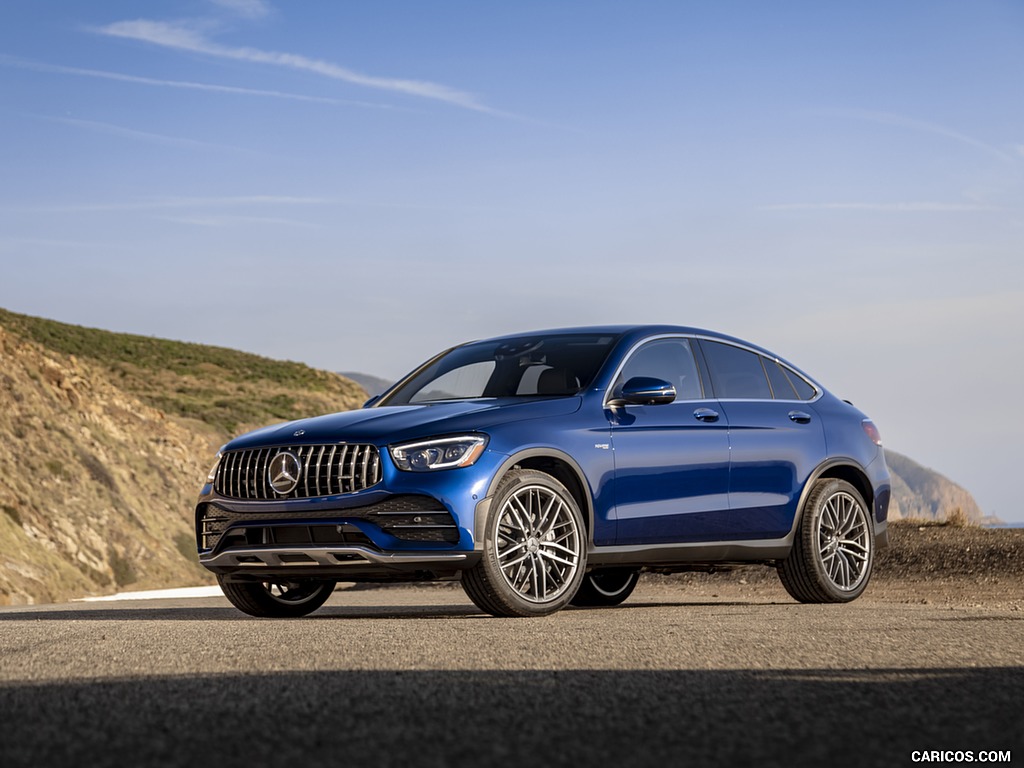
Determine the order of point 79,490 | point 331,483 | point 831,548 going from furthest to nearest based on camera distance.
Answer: point 79,490 → point 831,548 → point 331,483

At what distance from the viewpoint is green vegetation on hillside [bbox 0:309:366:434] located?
4609cm

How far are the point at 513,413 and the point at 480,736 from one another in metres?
4.71

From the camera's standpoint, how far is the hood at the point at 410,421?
334 inches

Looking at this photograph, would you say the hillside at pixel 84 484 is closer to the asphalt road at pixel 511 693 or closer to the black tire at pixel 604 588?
the black tire at pixel 604 588

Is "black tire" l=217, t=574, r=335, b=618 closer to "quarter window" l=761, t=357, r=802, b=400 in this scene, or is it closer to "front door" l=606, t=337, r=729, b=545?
"front door" l=606, t=337, r=729, b=545

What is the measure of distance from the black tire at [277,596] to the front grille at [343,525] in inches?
26.4

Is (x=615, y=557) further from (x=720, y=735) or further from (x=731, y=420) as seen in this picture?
(x=720, y=735)

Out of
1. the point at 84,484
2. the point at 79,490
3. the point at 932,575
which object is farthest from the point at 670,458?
the point at 84,484

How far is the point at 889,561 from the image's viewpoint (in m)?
15.1

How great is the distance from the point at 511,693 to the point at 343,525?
11.7 ft

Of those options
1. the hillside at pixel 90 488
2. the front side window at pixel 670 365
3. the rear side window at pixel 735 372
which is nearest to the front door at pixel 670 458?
the front side window at pixel 670 365

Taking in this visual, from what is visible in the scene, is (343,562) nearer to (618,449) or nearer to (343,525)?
(343,525)

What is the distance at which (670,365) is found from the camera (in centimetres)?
1007

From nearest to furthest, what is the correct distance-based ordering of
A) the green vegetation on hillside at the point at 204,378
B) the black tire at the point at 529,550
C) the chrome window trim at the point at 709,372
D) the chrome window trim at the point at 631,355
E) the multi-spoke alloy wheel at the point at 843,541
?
1. the black tire at the point at 529,550
2. the chrome window trim at the point at 631,355
3. the chrome window trim at the point at 709,372
4. the multi-spoke alloy wheel at the point at 843,541
5. the green vegetation on hillside at the point at 204,378
